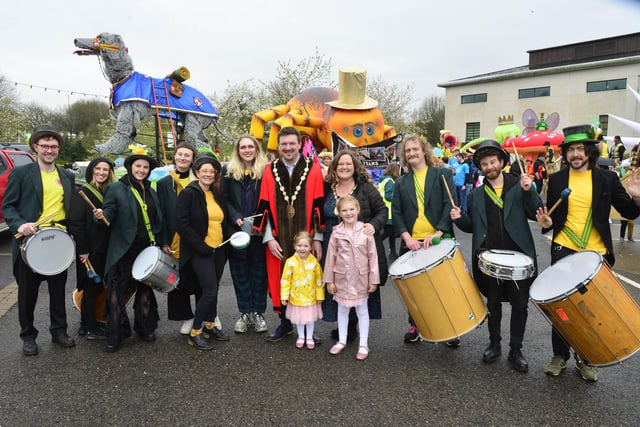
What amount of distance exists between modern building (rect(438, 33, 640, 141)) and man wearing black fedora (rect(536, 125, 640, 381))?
110 ft

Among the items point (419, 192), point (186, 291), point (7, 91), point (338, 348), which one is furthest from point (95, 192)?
point (7, 91)

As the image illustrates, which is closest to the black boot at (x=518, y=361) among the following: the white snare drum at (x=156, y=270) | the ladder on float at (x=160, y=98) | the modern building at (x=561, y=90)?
the white snare drum at (x=156, y=270)

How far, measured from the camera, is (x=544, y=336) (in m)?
3.99

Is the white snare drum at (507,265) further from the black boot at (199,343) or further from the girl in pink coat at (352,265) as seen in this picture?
the black boot at (199,343)

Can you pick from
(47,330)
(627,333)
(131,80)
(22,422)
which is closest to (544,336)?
(627,333)

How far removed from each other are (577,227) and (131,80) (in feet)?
32.9

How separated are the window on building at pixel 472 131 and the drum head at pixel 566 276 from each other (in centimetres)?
3764

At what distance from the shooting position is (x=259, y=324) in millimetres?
4195

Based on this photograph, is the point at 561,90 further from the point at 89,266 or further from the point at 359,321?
the point at 89,266

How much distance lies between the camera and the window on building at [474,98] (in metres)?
38.0

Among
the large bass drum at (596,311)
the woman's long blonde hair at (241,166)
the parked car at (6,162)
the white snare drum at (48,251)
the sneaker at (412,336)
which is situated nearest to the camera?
the large bass drum at (596,311)

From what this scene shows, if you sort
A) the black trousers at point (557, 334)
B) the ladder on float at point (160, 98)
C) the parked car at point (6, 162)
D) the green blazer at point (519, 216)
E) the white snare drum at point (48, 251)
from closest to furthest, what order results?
1. the black trousers at point (557, 334)
2. the green blazer at point (519, 216)
3. the white snare drum at point (48, 251)
4. the parked car at point (6, 162)
5. the ladder on float at point (160, 98)

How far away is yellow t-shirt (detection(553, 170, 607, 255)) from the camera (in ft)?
10.5

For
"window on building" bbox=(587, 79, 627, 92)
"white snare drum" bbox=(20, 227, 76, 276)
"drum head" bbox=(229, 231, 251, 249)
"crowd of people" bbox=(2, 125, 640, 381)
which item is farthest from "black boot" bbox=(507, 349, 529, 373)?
"window on building" bbox=(587, 79, 627, 92)
